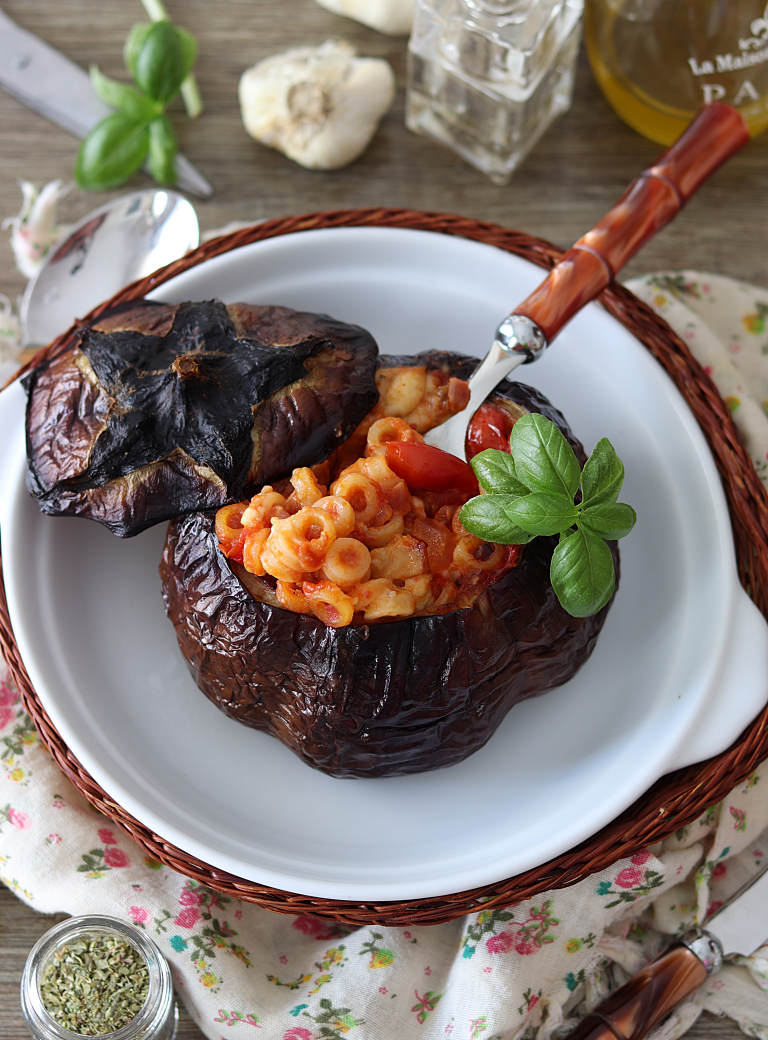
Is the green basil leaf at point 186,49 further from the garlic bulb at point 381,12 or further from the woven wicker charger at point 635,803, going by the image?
the woven wicker charger at point 635,803

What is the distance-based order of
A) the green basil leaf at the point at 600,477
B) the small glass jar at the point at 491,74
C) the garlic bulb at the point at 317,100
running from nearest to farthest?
the green basil leaf at the point at 600,477 → the small glass jar at the point at 491,74 → the garlic bulb at the point at 317,100

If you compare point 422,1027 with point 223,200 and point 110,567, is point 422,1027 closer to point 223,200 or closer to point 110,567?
point 110,567

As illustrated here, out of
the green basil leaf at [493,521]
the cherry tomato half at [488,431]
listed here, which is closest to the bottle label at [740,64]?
the cherry tomato half at [488,431]

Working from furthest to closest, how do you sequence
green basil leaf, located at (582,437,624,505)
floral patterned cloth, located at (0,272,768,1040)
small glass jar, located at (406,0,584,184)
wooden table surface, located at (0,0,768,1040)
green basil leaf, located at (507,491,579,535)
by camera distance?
wooden table surface, located at (0,0,768,1040) < small glass jar, located at (406,0,584,184) < floral patterned cloth, located at (0,272,768,1040) < green basil leaf, located at (582,437,624,505) < green basil leaf, located at (507,491,579,535)

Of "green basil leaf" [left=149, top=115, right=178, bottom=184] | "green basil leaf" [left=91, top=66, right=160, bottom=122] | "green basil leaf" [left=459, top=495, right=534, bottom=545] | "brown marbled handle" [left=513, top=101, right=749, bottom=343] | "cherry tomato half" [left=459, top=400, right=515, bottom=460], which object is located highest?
"brown marbled handle" [left=513, top=101, right=749, bottom=343]

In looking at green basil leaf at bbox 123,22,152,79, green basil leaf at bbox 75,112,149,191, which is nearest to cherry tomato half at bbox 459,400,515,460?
green basil leaf at bbox 75,112,149,191

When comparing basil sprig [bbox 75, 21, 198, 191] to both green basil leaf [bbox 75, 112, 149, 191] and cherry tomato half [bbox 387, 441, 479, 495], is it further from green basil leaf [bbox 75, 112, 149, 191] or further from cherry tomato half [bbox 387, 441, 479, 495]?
cherry tomato half [bbox 387, 441, 479, 495]

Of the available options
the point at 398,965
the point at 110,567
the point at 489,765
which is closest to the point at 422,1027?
the point at 398,965

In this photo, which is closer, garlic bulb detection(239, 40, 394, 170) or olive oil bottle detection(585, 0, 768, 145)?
olive oil bottle detection(585, 0, 768, 145)
